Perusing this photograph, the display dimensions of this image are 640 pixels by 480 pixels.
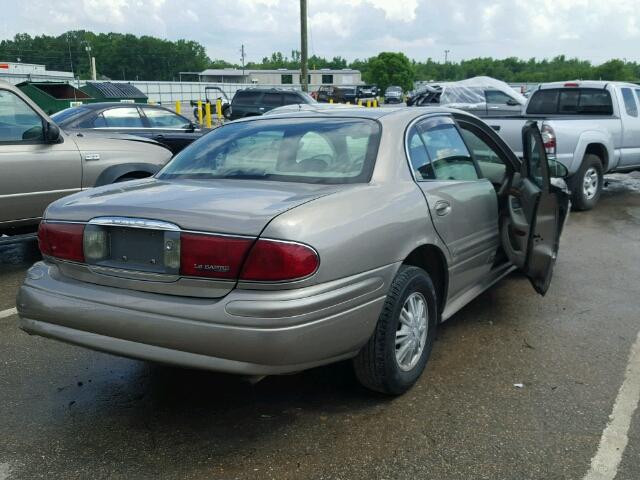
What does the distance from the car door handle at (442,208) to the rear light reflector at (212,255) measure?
4.35ft

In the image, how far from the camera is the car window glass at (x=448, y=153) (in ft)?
12.6

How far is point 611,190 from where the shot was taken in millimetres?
11391

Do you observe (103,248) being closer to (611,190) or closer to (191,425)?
(191,425)

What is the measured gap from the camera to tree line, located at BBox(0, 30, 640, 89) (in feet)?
242

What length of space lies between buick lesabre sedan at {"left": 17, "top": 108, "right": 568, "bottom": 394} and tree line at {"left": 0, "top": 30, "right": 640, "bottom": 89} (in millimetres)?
58744

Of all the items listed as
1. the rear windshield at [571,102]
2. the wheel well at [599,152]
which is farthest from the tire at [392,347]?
the rear windshield at [571,102]

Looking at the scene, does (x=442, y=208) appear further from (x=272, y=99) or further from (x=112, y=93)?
(x=272, y=99)

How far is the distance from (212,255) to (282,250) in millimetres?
306

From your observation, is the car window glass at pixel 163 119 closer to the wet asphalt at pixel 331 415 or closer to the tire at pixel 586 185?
the tire at pixel 586 185

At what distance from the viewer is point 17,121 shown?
5898mm

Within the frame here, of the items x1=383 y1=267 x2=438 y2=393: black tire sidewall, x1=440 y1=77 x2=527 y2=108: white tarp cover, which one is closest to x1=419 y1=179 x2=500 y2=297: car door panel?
x1=383 y1=267 x2=438 y2=393: black tire sidewall

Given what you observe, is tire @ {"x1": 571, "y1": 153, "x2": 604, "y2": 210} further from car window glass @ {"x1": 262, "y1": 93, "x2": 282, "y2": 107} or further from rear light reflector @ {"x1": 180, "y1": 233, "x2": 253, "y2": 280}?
car window glass @ {"x1": 262, "y1": 93, "x2": 282, "y2": 107}

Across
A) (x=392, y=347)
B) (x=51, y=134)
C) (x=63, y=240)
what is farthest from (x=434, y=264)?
(x=51, y=134)

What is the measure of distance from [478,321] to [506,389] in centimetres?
114
